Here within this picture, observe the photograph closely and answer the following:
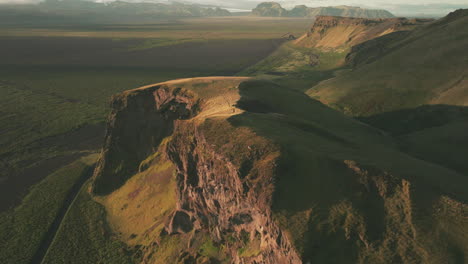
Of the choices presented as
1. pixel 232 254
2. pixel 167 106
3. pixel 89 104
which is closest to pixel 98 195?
pixel 167 106

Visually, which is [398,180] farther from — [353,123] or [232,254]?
[353,123]

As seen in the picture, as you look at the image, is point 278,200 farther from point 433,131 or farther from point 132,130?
point 433,131

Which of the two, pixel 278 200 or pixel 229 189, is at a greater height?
pixel 278 200

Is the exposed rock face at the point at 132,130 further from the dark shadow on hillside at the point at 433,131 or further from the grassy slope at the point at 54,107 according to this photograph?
the dark shadow on hillside at the point at 433,131

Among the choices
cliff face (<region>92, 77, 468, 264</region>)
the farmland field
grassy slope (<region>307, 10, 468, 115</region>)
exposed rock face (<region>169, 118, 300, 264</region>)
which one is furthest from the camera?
grassy slope (<region>307, 10, 468, 115</region>)

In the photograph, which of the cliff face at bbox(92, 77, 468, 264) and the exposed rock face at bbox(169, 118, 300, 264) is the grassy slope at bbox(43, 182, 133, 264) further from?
the exposed rock face at bbox(169, 118, 300, 264)

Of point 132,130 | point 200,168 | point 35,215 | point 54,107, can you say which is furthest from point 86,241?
point 54,107

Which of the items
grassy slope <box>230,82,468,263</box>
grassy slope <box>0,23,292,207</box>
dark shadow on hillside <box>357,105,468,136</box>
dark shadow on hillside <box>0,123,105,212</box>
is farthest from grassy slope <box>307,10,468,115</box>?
grassy slope <box>0,23,292,207</box>
